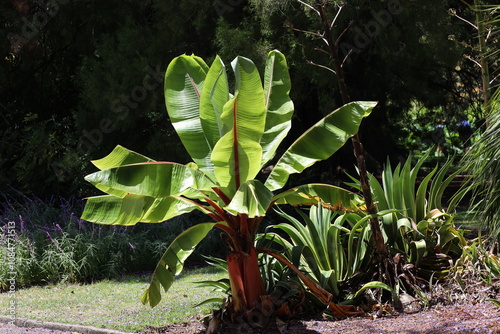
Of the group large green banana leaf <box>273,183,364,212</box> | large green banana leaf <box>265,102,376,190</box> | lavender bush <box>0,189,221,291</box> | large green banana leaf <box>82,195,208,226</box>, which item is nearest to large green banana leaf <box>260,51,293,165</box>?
large green banana leaf <box>265,102,376,190</box>

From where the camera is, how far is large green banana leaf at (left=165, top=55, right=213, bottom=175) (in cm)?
732

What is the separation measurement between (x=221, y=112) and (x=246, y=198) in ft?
3.73

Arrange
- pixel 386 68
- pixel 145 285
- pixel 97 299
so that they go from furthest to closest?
pixel 386 68, pixel 145 285, pixel 97 299

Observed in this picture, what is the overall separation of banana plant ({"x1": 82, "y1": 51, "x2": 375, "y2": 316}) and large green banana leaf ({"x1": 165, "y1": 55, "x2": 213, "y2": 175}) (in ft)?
0.04

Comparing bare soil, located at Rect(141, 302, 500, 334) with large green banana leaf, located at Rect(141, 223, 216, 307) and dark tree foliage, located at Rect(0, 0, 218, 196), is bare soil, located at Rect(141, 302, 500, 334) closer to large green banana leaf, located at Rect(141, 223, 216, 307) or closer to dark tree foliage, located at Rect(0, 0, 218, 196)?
large green banana leaf, located at Rect(141, 223, 216, 307)

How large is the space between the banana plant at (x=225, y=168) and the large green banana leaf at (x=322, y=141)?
0.01 metres

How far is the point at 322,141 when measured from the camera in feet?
23.5

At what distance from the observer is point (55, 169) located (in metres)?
15.1

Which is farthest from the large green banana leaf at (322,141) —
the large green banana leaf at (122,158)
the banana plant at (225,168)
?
the large green banana leaf at (122,158)

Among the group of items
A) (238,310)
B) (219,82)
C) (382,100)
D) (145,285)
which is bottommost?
(145,285)

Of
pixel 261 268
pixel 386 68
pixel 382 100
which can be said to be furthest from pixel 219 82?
pixel 382 100

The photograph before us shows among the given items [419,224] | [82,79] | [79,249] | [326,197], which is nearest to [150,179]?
[326,197]

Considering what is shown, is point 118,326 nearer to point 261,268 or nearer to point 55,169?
point 261,268

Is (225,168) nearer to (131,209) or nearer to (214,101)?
(214,101)
